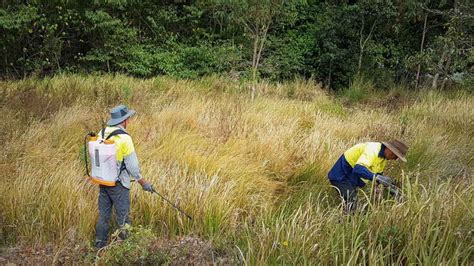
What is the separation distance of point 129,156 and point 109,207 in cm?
61

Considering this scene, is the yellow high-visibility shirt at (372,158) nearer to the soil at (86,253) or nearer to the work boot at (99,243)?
the soil at (86,253)

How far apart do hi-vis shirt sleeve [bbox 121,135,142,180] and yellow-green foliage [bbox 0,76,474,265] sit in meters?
0.65

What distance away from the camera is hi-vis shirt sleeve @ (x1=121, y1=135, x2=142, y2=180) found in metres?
4.18

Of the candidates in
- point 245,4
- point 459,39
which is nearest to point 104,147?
point 459,39

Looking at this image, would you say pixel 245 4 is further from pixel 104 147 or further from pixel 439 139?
pixel 104 147

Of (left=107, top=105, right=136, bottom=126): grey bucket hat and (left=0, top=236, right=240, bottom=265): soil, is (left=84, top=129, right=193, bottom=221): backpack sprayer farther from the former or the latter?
(left=0, top=236, right=240, bottom=265): soil

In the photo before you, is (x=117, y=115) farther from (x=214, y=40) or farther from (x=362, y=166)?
(x=214, y=40)

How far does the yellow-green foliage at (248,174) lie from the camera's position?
3562mm

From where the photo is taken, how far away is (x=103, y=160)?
4098 mm

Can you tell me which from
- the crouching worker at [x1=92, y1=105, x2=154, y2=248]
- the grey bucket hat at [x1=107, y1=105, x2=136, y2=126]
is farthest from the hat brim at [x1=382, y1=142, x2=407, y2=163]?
the grey bucket hat at [x1=107, y1=105, x2=136, y2=126]

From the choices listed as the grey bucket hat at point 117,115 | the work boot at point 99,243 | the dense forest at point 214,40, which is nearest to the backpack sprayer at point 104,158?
the grey bucket hat at point 117,115

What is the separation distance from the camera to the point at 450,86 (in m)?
15.6

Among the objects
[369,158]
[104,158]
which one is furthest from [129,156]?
[369,158]

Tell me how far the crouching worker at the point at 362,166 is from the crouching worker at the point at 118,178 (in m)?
2.22
